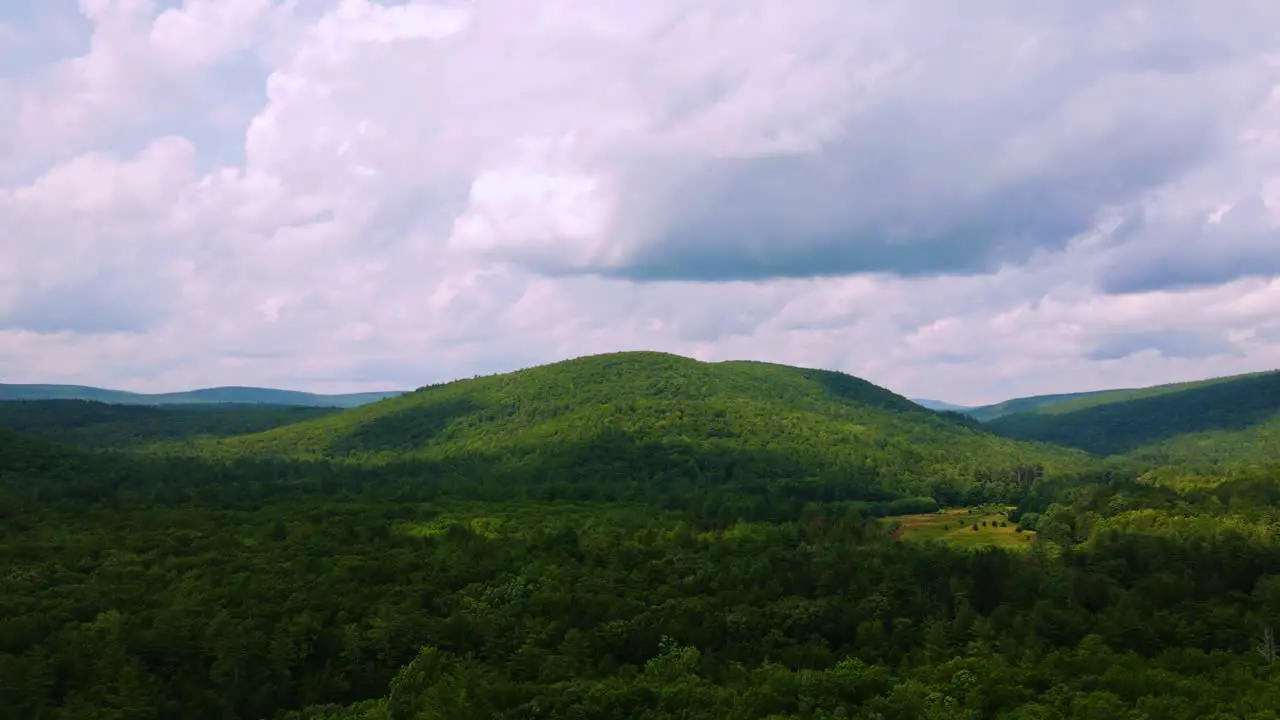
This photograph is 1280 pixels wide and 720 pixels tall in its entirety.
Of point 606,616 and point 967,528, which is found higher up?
point 606,616

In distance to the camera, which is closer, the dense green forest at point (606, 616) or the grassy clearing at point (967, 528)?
the dense green forest at point (606, 616)

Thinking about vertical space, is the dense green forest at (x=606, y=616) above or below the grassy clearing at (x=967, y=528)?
above

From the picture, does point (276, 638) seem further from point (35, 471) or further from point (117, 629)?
point (35, 471)

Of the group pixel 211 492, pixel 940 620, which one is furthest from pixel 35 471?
pixel 940 620

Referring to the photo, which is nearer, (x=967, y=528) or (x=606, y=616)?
(x=606, y=616)

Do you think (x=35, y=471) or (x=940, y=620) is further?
(x=35, y=471)

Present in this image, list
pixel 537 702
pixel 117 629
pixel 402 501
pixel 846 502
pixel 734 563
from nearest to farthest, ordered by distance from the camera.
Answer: pixel 537 702
pixel 117 629
pixel 734 563
pixel 402 501
pixel 846 502

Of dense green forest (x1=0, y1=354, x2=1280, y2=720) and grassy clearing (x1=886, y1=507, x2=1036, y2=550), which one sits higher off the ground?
dense green forest (x1=0, y1=354, x2=1280, y2=720)

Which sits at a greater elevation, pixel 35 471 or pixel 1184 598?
pixel 35 471
